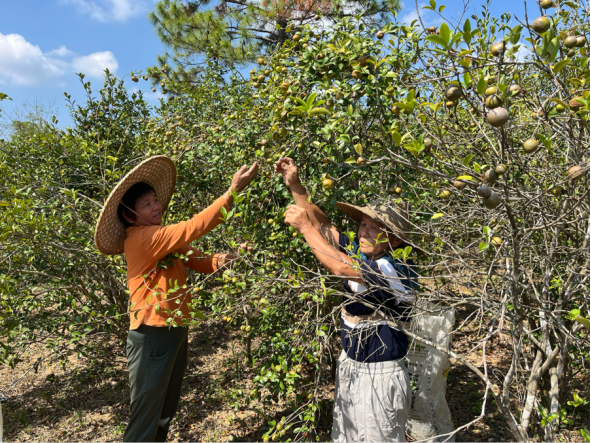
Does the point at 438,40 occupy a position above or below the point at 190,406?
above

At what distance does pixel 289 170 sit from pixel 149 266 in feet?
3.21

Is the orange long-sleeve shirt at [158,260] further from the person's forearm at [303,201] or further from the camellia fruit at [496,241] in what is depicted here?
the camellia fruit at [496,241]

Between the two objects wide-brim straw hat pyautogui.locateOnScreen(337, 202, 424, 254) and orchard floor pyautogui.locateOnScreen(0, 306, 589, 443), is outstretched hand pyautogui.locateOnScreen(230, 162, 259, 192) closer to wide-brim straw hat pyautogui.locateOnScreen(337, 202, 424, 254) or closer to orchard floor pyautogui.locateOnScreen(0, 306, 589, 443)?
wide-brim straw hat pyautogui.locateOnScreen(337, 202, 424, 254)

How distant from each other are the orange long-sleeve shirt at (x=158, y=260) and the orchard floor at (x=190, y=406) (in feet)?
3.09

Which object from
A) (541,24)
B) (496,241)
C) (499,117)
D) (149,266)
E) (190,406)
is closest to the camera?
(499,117)

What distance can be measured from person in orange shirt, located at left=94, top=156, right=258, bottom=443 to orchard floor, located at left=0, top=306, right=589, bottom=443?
0.73 metres

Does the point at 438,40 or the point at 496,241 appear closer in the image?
the point at 438,40

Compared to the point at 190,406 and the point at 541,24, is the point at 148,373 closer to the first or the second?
the point at 190,406

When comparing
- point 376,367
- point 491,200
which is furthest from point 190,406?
point 491,200

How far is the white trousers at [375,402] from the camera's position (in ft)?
6.38

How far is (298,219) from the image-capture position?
1.97 meters

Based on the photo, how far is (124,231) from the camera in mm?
2506

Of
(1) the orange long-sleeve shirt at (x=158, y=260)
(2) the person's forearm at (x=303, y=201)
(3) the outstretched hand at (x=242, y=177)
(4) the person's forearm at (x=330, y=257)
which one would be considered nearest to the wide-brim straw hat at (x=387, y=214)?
(2) the person's forearm at (x=303, y=201)

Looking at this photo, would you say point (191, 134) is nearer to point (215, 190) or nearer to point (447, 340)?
point (215, 190)
